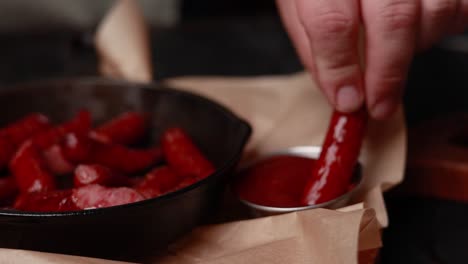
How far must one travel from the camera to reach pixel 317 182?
3.79 feet

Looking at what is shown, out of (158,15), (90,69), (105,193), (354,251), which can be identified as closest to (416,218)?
(354,251)

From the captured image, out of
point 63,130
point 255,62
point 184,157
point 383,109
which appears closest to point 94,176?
point 184,157

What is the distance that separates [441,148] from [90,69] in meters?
1.03

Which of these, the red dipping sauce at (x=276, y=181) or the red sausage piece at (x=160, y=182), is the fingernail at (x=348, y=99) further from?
the red sausage piece at (x=160, y=182)

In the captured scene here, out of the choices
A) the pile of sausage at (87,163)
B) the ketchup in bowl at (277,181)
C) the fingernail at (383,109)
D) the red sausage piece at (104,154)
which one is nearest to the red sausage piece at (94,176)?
the pile of sausage at (87,163)

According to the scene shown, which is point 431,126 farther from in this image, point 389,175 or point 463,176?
point 389,175

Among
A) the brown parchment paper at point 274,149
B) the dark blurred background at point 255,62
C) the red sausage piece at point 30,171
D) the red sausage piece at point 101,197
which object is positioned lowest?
the dark blurred background at point 255,62

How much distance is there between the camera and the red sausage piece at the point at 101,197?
1.03 m

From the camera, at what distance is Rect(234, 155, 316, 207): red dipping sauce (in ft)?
3.80

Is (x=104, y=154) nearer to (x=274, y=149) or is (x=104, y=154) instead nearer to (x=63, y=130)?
(x=63, y=130)

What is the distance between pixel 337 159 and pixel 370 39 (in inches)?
8.8

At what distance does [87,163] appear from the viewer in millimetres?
1290

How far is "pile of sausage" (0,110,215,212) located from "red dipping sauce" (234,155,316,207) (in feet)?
0.26

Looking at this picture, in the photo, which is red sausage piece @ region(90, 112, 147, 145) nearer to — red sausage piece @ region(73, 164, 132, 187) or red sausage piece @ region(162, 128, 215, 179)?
red sausage piece @ region(162, 128, 215, 179)
